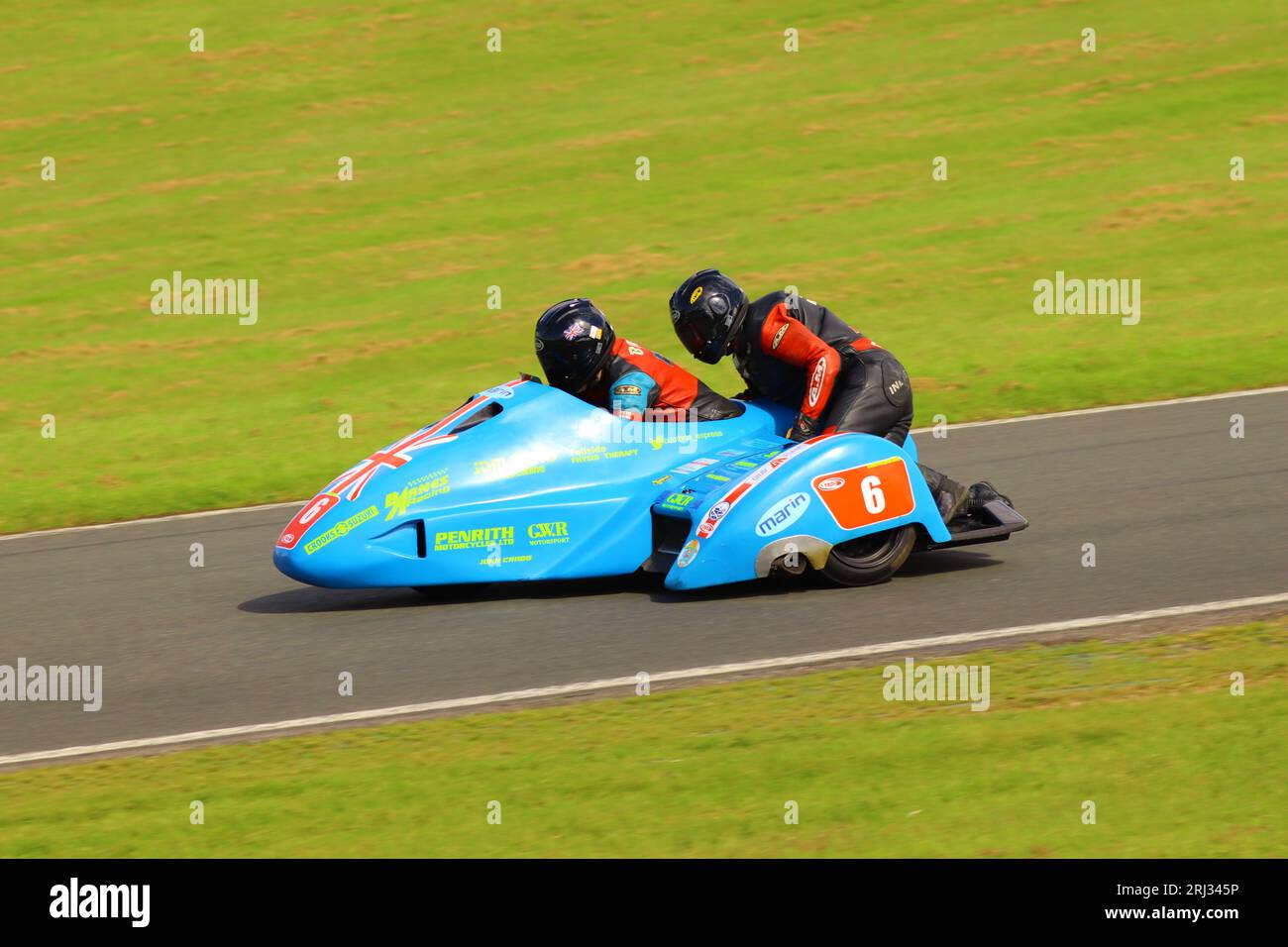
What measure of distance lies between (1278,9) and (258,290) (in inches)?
557

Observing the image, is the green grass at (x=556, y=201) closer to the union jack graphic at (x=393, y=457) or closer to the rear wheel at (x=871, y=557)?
the union jack graphic at (x=393, y=457)

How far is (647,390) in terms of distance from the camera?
8227 millimetres

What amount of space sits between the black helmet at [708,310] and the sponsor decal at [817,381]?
0.45 metres

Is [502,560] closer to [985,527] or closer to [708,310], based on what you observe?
[708,310]

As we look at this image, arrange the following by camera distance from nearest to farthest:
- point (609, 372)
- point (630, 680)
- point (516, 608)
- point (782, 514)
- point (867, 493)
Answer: point (630, 680)
point (782, 514)
point (867, 493)
point (516, 608)
point (609, 372)

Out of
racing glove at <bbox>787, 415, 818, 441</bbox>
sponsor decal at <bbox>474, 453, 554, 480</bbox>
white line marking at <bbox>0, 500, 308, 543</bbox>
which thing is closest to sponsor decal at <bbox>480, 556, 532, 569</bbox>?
sponsor decal at <bbox>474, 453, 554, 480</bbox>

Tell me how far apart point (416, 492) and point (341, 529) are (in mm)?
379

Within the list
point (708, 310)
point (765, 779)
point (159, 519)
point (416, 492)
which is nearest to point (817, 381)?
point (708, 310)

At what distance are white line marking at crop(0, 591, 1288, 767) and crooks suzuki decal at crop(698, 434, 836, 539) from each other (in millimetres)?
927

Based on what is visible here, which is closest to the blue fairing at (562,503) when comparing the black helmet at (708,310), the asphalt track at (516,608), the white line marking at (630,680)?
the asphalt track at (516,608)

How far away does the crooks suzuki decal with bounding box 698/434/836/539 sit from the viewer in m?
7.68

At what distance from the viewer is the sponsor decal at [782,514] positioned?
25.2 ft

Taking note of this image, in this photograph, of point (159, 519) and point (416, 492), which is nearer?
point (416, 492)

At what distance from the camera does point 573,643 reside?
7301 millimetres
